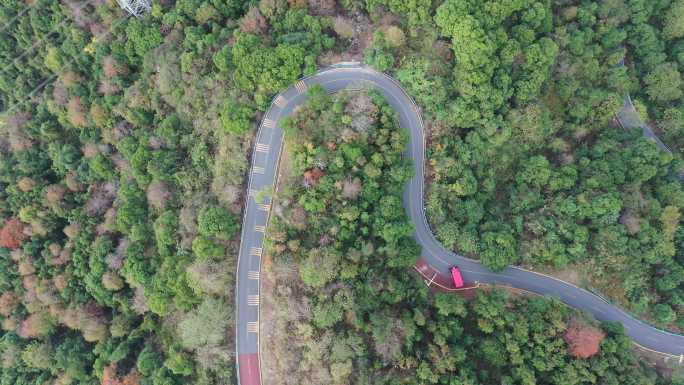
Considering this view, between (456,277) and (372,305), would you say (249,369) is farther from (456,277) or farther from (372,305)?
(456,277)

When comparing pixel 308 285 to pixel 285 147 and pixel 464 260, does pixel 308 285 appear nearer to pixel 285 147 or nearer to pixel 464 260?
pixel 285 147

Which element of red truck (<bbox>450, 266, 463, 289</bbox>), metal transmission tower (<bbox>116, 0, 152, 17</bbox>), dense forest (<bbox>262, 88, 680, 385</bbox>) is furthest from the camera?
metal transmission tower (<bbox>116, 0, 152, 17</bbox>)

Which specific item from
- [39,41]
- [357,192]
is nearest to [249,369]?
[357,192]

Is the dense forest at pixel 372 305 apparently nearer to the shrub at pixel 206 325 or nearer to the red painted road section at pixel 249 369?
the red painted road section at pixel 249 369

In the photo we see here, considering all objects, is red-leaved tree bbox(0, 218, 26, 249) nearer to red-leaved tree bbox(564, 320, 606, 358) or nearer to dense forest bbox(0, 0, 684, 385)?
dense forest bbox(0, 0, 684, 385)

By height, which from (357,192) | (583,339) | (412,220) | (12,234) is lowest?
(583,339)

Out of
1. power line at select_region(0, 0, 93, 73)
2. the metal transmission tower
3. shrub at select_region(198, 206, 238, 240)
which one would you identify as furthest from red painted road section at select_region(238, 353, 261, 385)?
power line at select_region(0, 0, 93, 73)
